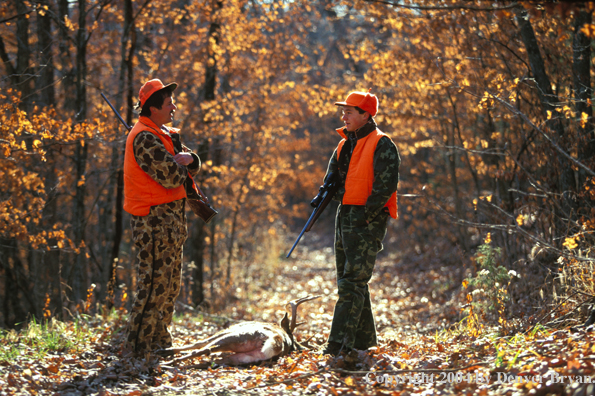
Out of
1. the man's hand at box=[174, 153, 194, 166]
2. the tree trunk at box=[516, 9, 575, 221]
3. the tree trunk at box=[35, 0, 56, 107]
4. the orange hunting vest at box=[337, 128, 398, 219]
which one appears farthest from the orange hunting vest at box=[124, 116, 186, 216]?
the tree trunk at box=[35, 0, 56, 107]

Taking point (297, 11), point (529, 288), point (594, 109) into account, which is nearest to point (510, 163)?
point (594, 109)

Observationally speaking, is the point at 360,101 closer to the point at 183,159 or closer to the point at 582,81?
the point at 183,159

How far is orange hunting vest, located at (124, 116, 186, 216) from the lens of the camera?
5227 mm

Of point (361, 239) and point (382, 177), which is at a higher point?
point (382, 177)

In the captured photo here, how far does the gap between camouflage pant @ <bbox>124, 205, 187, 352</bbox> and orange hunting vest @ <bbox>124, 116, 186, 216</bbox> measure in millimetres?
96

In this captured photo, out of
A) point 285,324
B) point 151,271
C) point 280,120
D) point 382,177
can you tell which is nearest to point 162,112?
point 151,271

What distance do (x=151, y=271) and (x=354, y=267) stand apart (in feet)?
6.65

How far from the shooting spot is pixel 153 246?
5.27 metres

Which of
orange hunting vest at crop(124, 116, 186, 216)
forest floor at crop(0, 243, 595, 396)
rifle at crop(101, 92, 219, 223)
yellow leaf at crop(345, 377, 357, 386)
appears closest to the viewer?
forest floor at crop(0, 243, 595, 396)

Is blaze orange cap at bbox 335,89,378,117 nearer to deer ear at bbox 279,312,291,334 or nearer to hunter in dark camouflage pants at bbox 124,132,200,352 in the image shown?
hunter in dark camouflage pants at bbox 124,132,200,352

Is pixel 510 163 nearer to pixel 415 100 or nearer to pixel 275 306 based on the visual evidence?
pixel 415 100

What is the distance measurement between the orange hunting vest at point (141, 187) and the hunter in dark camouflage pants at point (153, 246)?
0.07m

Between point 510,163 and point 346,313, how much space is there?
509 centimetres

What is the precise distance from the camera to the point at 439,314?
9680mm
